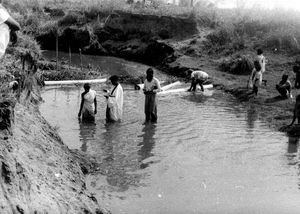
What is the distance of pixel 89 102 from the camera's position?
12531 mm

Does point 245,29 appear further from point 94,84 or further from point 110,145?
point 110,145

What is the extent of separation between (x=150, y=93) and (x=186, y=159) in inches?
123

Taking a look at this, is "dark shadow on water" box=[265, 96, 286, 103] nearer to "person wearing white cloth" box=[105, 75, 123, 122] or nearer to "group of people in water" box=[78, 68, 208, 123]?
"group of people in water" box=[78, 68, 208, 123]

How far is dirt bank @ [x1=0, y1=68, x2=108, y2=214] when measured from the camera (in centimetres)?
509

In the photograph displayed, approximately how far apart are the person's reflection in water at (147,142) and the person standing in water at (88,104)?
142 cm

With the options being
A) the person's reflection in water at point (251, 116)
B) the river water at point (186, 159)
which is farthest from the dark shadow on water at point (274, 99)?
the river water at point (186, 159)

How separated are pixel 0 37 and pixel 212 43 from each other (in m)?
20.7

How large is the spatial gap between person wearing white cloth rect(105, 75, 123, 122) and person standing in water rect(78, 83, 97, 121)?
393mm

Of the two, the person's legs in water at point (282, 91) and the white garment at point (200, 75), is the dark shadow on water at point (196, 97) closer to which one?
the white garment at point (200, 75)

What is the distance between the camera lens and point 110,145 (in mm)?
Answer: 10969

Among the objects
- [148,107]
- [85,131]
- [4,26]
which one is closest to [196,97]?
[148,107]

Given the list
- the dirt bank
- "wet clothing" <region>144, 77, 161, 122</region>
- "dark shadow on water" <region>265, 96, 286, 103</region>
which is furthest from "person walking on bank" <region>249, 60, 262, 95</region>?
the dirt bank

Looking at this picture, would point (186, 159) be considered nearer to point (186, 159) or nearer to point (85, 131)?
point (186, 159)

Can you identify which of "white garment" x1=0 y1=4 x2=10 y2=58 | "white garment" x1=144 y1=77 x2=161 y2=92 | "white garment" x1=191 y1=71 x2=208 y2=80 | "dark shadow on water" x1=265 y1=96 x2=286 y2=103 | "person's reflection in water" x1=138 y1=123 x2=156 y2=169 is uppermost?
"white garment" x1=0 y1=4 x2=10 y2=58
